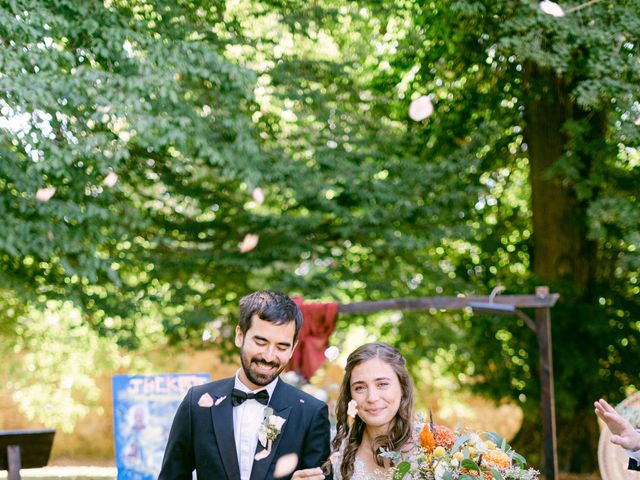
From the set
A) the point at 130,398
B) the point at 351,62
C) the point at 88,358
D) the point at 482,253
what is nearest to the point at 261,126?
the point at 351,62

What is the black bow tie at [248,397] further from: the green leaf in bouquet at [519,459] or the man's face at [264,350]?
the green leaf in bouquet at [519,459]

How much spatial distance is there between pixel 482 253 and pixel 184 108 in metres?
4.93

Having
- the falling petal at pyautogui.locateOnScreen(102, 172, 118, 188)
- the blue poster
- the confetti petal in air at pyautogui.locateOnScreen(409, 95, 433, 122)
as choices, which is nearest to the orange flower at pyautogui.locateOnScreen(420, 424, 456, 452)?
the blue poster

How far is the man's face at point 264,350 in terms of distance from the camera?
273 cm

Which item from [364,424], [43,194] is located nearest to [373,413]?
[364,424]

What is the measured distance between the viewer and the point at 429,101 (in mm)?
10727

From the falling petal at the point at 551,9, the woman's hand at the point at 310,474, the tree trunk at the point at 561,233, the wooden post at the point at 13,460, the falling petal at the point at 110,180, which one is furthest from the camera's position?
the tree trunk at the point at 561,233

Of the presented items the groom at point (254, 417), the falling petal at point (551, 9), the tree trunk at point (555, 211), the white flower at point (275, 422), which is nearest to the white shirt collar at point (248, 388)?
the groom at point (254, 417)

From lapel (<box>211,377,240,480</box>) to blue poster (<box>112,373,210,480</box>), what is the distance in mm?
3337

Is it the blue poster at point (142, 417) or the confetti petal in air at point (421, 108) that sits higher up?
the confetti petal in air at point (421, 108)

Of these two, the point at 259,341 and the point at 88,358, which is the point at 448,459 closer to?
the point at 259,341

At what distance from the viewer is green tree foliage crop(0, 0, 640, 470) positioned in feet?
23.4

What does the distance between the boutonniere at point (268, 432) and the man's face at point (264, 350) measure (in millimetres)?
113

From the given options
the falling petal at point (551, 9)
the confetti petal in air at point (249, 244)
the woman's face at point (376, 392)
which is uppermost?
the falling petal at point (551, 9)
